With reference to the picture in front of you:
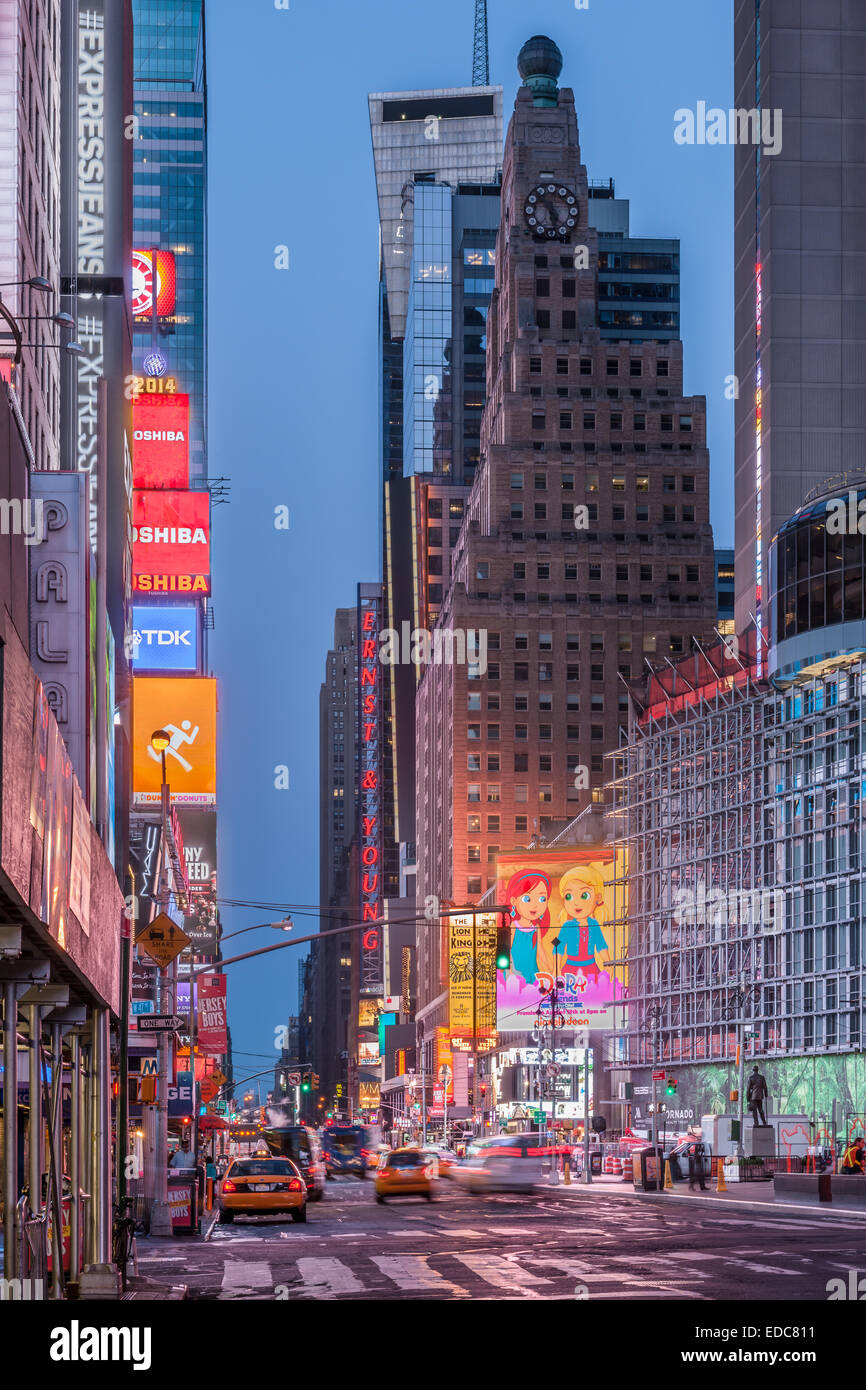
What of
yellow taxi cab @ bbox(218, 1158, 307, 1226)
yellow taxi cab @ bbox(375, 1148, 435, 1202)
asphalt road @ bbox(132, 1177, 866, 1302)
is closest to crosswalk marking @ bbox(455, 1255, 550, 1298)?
asphalt road @ bbox(132, 1177, 866, 1302)

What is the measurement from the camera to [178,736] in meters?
74.6

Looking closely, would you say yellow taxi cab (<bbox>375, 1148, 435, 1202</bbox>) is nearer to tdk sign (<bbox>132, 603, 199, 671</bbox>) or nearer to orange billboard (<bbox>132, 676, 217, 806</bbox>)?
orange billboard (<bbox>132, 676, 217, 806</bbox>)

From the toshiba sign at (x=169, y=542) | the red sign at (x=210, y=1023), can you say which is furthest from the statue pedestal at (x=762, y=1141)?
the toshiba sign at (x=169, y=542)

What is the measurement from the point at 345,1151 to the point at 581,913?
4535 cm

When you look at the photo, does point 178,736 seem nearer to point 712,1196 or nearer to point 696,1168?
point 696,1168

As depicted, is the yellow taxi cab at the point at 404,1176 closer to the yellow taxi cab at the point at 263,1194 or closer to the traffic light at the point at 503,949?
the yellow taxi cab at the point at 263,1194

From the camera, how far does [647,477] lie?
171750 mm

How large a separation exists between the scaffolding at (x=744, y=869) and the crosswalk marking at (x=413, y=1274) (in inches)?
2187

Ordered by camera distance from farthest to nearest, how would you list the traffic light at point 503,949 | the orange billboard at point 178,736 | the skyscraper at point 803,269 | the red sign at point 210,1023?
the skyscraper at point 803,269 → the orange billboard at point 178,736 → the red sign at point 210,1023 → the traffic light at point 503,949

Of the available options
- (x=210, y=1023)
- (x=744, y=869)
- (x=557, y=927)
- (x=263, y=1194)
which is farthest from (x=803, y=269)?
(x=263, y=1194)

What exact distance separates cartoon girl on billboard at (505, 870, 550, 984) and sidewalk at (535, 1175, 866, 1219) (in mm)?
72922

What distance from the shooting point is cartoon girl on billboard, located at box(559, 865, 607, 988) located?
139m

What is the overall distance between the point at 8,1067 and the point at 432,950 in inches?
6818

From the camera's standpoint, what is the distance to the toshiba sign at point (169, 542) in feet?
289
